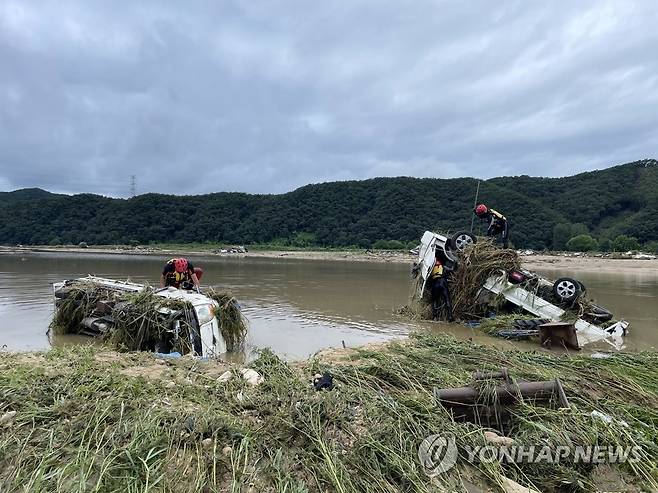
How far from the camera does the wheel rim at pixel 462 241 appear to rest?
39.2ft

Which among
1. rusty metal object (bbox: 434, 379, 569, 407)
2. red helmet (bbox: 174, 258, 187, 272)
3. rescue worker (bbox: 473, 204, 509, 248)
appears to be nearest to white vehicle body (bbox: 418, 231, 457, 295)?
rescue worker (bbox: 473, 204, 509, 248)

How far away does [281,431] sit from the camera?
351 cm

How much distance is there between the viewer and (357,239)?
8019 centimetres

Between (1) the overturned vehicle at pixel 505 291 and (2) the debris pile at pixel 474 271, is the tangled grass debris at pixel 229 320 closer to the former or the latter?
(1) the overturned vehicle at pixel 505 291

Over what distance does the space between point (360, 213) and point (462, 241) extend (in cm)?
7930

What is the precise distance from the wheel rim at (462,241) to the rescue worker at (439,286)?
2.07 feet

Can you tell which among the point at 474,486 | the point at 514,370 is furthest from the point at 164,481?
the point at 514,370

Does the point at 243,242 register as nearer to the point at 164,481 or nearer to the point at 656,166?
the point at 656,166

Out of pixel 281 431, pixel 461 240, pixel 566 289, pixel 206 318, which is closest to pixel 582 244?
pixel 461 240

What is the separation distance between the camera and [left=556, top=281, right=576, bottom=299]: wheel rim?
10.5m

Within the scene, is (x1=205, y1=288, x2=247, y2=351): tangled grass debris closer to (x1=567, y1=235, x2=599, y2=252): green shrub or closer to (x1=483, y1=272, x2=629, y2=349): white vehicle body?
(x1=483, y1=272, x2=629, y2=349): white vehicle body

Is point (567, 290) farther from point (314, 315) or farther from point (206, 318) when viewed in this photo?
point (206, 318)

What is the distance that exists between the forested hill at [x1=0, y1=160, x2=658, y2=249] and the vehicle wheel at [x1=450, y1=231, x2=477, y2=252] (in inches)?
2111

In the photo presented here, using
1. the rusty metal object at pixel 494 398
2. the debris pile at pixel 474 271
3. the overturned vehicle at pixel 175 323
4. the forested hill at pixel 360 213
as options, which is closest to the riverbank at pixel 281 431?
the rusty metal object at pixel 494 398
